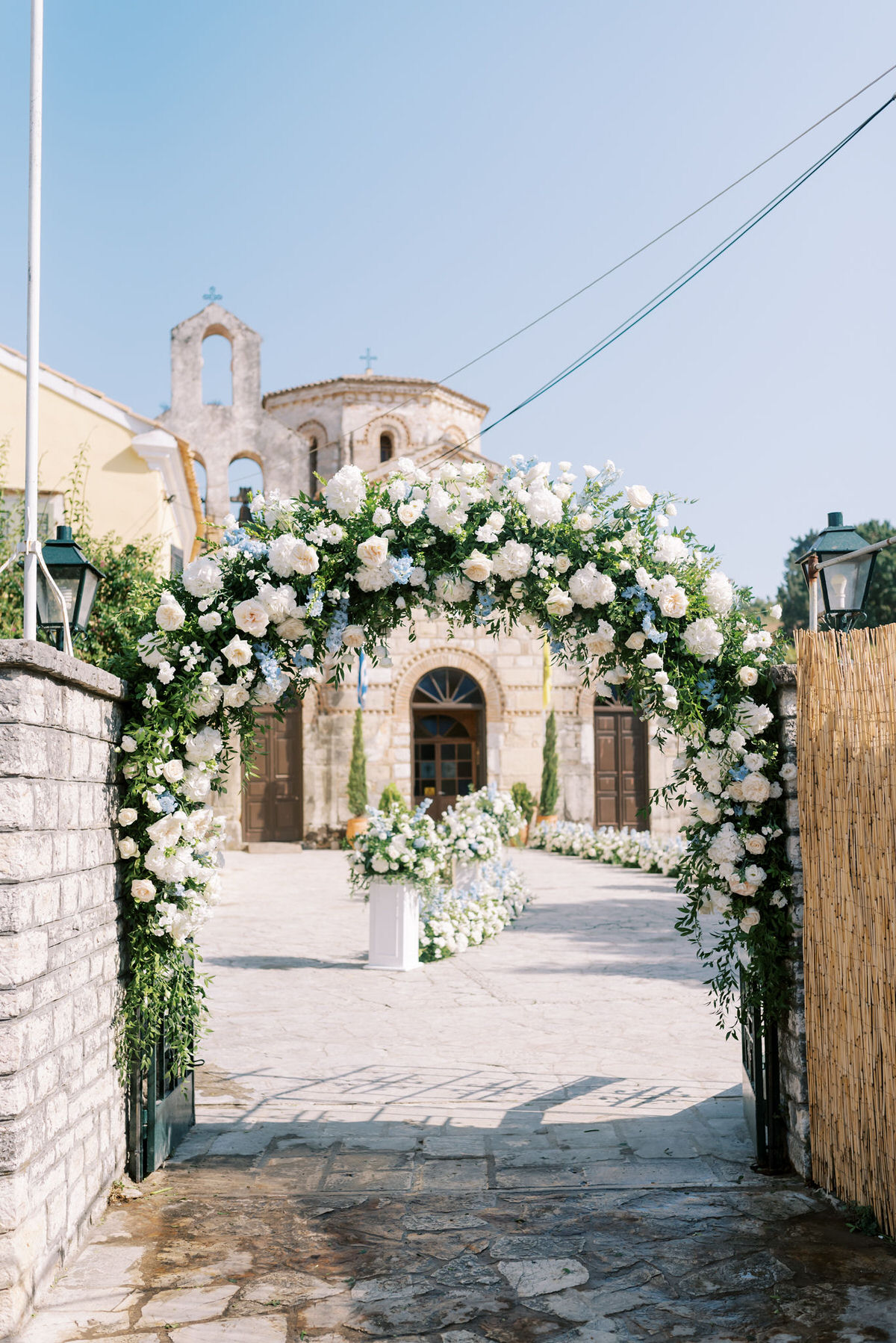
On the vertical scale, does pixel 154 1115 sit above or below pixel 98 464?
below

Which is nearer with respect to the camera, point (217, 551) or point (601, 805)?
point (217, 551)

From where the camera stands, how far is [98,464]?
45.2 ft

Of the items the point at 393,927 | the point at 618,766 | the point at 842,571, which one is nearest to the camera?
the point at 842,571

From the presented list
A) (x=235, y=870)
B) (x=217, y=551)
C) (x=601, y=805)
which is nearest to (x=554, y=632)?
(x=217, y=551)

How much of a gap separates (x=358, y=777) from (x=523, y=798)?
325 cm

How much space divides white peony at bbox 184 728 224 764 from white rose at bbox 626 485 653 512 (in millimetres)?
2049

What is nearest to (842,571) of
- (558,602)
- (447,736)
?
(558,602)

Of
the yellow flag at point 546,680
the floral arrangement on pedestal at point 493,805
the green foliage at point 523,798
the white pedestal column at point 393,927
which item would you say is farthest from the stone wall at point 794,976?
the green foliage at point 523,798

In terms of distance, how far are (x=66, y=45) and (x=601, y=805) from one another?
58.5 ft

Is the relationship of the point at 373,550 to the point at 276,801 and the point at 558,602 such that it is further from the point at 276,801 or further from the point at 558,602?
the point at 276,801

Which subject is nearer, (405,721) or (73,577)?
(73,577)

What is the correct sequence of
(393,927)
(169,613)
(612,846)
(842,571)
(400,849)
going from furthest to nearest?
(612,846), (393,927), (400,849), (842,571), (169,613)

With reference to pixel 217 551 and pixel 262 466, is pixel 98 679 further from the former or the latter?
pixel 262 466

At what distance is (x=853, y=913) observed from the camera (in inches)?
162
